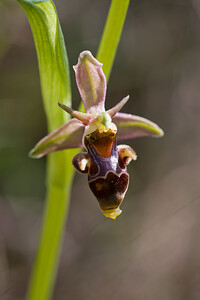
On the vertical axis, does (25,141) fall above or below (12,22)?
below

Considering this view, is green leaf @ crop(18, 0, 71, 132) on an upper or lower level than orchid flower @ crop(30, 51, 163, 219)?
upper

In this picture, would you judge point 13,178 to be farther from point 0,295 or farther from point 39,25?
point 39,25

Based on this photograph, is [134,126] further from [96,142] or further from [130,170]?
[130,170]

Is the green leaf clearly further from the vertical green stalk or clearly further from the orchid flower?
the orchid flower

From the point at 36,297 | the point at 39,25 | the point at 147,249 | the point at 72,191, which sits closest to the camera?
the point at 39,25

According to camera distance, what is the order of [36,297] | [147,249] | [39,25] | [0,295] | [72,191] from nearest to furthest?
[39,25] < [36,297] < [0,295] < [147,249] < [72,191]

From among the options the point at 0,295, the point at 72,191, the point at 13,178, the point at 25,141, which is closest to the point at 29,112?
the point at 25,141

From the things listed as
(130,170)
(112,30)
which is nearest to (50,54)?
(112,30)

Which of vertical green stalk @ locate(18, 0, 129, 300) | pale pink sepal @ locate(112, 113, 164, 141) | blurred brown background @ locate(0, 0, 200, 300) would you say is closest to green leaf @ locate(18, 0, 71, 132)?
vertical green stalk @ locate(18, 0, 129, 300)
